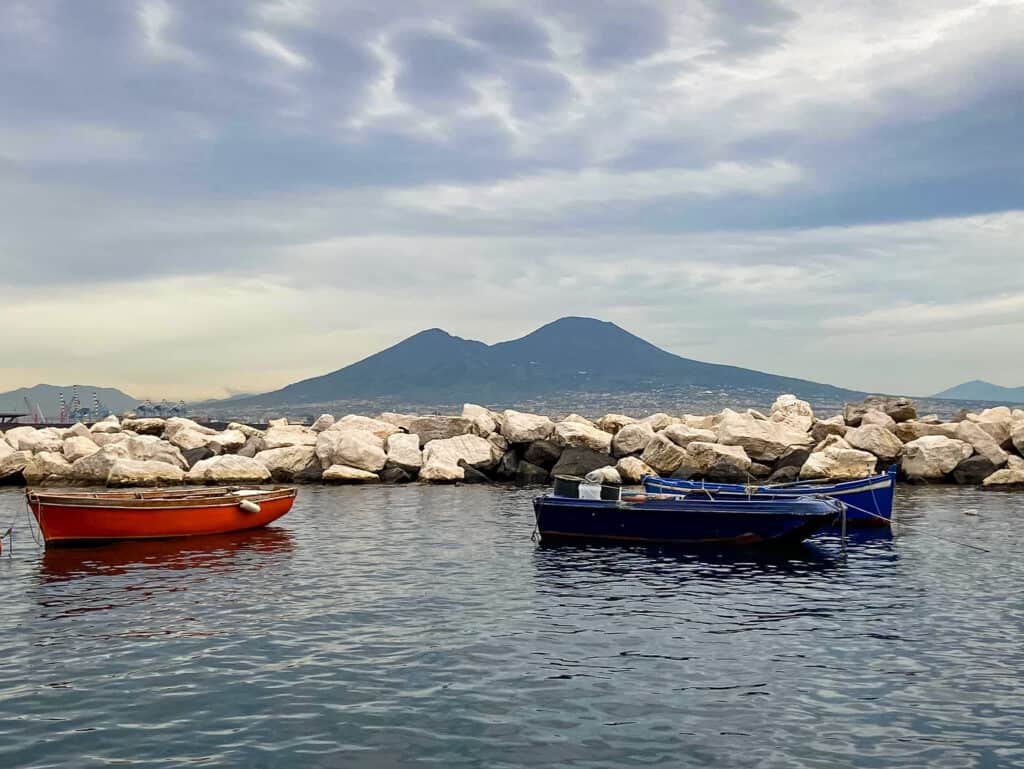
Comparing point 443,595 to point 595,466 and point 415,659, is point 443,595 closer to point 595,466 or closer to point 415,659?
point 415,659

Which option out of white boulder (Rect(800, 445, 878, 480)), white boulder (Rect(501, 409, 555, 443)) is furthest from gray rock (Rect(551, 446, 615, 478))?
white boulder (Rect(800, 445, 878, 480))

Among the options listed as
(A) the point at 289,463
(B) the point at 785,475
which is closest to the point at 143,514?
(A) the point at 289,463

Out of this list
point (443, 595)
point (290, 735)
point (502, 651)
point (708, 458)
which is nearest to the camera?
point (290, 735)

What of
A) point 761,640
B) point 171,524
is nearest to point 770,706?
point 761,640

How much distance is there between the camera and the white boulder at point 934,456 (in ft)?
171

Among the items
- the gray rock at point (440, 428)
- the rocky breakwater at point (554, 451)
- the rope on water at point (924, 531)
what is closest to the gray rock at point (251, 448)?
the rocky breakwater at point (554, 451)

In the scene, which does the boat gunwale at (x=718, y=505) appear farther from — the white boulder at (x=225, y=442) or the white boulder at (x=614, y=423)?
the white boulder at (x=225, y=442)

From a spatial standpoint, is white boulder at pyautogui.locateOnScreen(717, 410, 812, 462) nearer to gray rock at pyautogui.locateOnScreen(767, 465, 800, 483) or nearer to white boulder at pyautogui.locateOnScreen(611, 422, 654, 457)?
gray rock at pyautogui.locateOnScreen(767, 465, 800, 483)

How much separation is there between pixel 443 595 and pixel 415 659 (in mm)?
6066

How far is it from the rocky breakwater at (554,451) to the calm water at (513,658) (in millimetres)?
22655

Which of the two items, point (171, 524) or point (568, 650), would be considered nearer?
point (568, 650)

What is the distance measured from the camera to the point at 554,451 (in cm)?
5856

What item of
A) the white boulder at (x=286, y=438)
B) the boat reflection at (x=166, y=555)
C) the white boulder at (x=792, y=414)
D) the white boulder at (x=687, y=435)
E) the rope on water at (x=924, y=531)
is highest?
the white boulder at (x=792, y=414)

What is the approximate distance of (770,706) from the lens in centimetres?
1438
